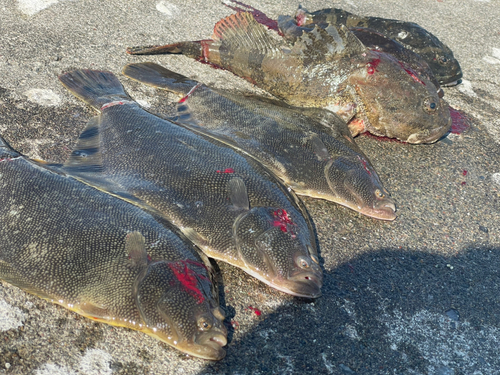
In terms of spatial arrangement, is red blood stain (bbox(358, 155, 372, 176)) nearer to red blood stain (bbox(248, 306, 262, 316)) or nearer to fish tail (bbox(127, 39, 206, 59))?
red blood stain (bbox(248, 306, 262, 316))

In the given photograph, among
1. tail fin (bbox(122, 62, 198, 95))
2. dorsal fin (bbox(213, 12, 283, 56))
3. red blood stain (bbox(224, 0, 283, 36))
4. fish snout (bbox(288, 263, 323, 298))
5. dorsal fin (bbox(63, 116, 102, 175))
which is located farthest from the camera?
red blood stain (bbox(224, 0, 283, 36))

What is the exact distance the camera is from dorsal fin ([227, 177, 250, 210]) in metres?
2.94

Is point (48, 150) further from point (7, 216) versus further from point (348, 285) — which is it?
point (348, 285)

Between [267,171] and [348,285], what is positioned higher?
[267,171]

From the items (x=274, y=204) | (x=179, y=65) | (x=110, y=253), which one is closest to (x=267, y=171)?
(x=274, y=204)

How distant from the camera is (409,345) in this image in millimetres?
2801

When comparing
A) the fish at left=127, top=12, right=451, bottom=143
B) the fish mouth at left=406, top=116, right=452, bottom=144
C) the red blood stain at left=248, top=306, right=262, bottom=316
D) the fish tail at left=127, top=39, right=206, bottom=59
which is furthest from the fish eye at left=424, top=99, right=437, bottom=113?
the red blood stain at left=248, top=306, right=262, bottom=316

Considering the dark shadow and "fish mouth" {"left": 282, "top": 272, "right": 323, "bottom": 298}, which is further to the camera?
"fish mouth" {"left": 282, "top": 272, "right": 323, "bottom": 298}

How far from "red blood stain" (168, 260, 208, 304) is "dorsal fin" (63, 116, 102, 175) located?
113 centimetres

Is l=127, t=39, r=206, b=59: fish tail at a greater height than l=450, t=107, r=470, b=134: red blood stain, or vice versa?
l=450, t=107, r=470, b=134: red blood stain

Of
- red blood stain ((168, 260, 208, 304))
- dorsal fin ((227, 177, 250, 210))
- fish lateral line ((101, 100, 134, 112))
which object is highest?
dorsal fin ((227, 177, 250, 210))

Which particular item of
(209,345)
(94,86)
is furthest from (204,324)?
(94,86)

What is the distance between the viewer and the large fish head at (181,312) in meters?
2.30

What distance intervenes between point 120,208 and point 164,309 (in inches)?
28.6
